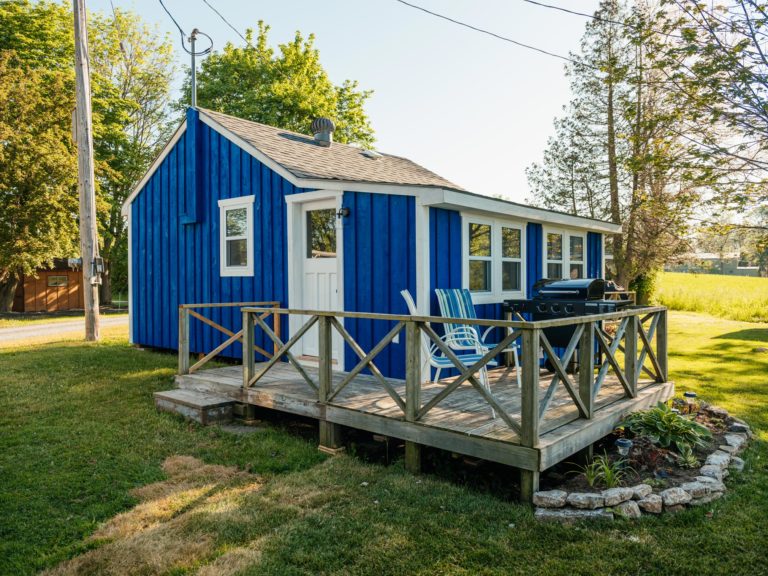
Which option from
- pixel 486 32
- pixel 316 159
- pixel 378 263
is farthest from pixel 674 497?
pixel 486 32

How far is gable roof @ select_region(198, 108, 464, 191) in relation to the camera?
7.06 meters

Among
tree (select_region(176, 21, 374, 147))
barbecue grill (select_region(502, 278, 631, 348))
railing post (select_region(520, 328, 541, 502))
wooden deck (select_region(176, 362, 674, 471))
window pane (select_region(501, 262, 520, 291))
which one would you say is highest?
tree (select_region(176, 21, 374, 147))

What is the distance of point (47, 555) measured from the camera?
292 centimetres

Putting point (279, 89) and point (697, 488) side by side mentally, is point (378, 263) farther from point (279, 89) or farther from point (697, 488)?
point (279, 89)

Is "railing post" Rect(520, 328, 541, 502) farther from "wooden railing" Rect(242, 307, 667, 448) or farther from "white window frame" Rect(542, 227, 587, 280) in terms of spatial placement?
"white window frame" Rect(542, 227, 587, 280)

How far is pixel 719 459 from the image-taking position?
4078 mm

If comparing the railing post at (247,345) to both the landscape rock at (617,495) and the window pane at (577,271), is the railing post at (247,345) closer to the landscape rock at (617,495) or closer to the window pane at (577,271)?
the landscape rock at (617,495)

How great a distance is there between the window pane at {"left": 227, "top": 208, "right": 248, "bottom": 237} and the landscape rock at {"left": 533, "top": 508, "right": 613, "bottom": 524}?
227 inches

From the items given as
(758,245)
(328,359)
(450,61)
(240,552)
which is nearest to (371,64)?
(450,61)

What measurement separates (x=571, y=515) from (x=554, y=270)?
5.50m

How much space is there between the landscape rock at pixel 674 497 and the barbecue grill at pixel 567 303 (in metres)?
2.15

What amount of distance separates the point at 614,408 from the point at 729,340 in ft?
31.1

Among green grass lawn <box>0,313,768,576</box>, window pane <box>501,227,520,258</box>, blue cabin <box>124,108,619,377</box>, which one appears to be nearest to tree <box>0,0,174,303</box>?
blue cabin <box>124,108,619,377</box>

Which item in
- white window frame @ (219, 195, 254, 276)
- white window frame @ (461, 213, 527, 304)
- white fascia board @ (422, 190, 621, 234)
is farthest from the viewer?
white window frame @ (219, 195, 254, 276)
